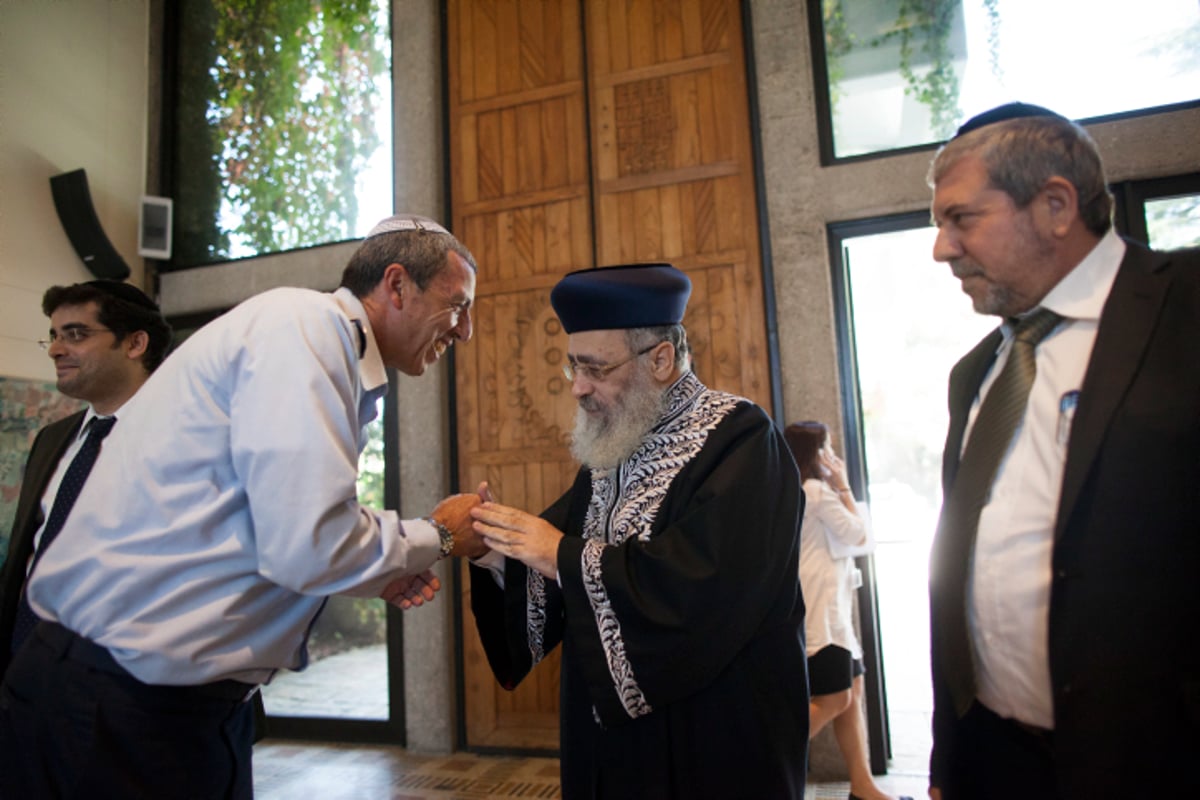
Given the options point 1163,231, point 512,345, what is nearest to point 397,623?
point 512,345

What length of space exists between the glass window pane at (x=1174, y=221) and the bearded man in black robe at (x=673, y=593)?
9.79 ft

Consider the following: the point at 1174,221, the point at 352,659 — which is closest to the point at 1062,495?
the point at 1174,221

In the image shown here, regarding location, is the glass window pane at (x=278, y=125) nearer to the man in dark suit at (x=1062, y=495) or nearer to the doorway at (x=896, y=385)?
the doorway at (x=896, y=385)

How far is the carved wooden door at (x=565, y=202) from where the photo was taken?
408 cm

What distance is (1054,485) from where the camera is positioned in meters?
1.21

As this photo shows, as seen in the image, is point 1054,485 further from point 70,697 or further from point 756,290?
point 756,290

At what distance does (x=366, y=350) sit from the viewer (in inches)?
67.9

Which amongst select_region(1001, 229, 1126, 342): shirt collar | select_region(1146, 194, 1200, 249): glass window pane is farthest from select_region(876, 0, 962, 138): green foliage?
select_region(1001, 229, 1126, 342): shirt collar

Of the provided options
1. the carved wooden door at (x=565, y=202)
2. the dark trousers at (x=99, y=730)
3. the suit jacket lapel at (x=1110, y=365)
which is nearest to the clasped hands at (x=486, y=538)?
the dark trousers at (x=99, y=730)

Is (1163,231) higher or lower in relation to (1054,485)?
higher

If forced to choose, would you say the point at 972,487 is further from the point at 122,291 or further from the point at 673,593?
the point at 122,291

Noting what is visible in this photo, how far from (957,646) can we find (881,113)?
347 cm

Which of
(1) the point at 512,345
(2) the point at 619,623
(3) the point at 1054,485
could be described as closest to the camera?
(3) the point at 1054,485

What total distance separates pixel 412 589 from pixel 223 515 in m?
0.55
